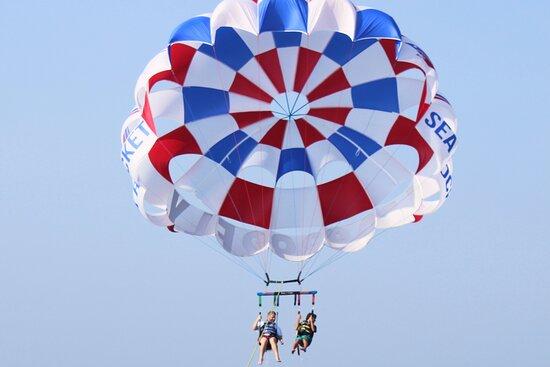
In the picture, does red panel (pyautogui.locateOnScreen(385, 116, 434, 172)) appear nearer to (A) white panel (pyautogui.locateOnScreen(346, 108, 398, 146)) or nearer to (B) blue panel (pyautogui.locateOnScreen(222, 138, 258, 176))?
(A) white panel (pyautogui.locateOnScreen(346, 108, 398, 146))

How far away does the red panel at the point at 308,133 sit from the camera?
29.8 m

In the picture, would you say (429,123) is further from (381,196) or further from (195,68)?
(195,68)

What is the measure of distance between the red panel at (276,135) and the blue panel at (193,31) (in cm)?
252

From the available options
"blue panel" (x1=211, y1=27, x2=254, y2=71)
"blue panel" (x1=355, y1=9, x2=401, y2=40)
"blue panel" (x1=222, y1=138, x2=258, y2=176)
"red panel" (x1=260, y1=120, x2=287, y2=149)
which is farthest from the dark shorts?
"blue panel" (x1=355, y1=9, x2=401, y2=40)

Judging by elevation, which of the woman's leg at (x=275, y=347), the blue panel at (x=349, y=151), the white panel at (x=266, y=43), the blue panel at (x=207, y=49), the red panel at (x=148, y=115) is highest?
the white panel at (x=266, y=43)

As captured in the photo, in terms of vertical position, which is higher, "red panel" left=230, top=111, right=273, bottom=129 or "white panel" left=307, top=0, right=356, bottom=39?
"white panel" left=307, top=0, right=356, bottom=39

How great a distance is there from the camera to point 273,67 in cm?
2925

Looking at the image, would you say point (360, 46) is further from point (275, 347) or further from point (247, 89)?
point (275, 347)

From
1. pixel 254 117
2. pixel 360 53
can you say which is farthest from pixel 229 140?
pixel 360 53

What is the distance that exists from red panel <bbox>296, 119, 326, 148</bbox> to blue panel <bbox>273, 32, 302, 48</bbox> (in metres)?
1.53

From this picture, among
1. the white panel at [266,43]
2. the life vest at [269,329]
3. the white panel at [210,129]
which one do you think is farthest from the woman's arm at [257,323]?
the white panel at [266,43]

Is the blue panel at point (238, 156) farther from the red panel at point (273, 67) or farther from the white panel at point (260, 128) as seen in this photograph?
the red panel at point (273, 67)

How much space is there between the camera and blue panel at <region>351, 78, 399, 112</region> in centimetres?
2900

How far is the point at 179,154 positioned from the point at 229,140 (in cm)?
98
